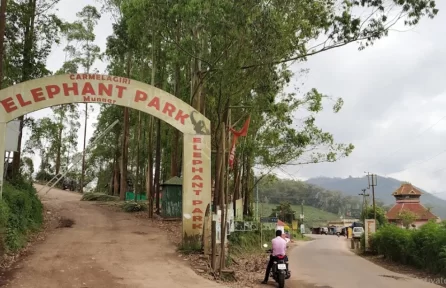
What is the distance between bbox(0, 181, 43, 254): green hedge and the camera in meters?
11.3

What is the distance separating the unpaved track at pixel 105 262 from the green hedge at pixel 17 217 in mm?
579

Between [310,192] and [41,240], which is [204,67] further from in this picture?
[310,192]

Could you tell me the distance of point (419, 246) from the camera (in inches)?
567

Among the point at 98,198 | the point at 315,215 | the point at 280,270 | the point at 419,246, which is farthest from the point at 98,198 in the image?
the point at 315,215

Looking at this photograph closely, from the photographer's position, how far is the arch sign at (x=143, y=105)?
1334 centimetres

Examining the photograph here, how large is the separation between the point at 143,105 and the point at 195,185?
300cm

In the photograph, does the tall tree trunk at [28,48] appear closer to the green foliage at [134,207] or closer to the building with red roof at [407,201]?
the green foliage at [134,207]

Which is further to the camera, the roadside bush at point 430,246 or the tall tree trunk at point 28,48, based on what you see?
the tall tree trunk at point 28,48

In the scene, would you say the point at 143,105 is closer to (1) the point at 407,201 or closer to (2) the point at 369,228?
(2) the point at 369,228

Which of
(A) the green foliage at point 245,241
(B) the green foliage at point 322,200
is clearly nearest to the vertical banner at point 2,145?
(A) the green foliage at point 245,241

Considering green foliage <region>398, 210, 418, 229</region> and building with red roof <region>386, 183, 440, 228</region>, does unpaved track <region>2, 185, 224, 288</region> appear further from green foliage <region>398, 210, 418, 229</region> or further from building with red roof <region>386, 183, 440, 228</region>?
building with red roof <region>386, 183, 440, 228</region>

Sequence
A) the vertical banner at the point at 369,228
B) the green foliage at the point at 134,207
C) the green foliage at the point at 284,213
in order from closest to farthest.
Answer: the vertical banner at the point at 369,228 → the green foliage at the point at 134,207 → the green foliage at the point at 284,213

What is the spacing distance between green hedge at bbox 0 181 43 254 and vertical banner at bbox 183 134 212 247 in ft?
15.5

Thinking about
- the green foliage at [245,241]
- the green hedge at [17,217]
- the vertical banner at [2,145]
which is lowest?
the green foliage at [245,241]
